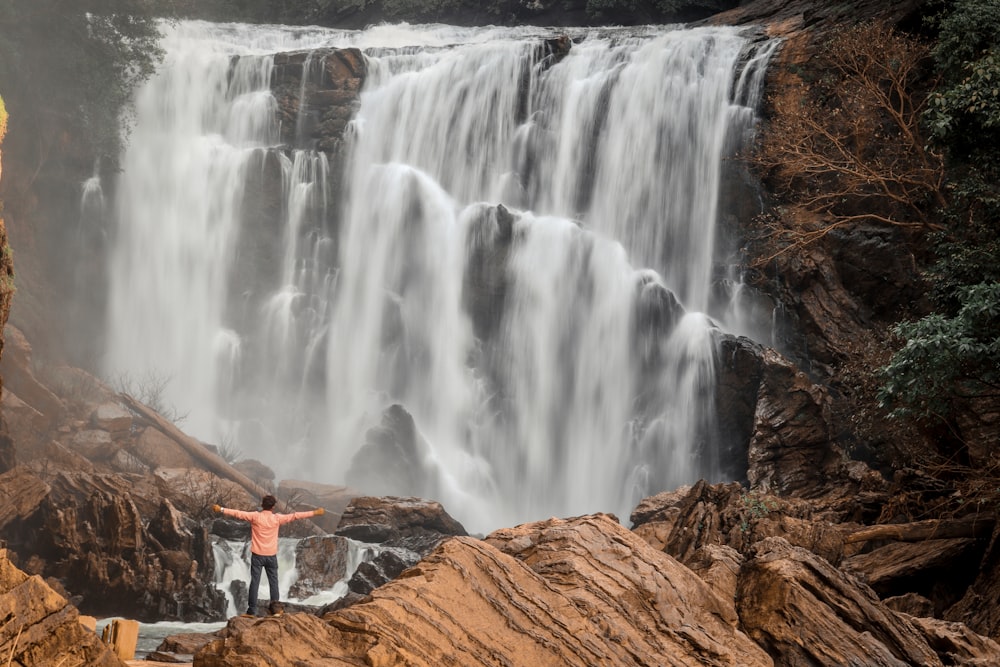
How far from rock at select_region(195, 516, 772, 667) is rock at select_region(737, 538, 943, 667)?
1.26 ft

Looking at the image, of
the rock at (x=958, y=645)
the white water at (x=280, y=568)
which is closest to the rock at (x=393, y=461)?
the white water at (x=280, y=568)

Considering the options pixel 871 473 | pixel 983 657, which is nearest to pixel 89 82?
pixel 871 473

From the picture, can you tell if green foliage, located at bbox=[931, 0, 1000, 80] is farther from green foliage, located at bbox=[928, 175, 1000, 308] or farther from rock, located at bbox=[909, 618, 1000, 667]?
rock, located at bbox=[909, 618, 1000, 667]

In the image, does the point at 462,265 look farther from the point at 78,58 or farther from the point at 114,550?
the point at 114,550

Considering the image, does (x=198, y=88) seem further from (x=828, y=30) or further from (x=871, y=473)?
(x=871, y=473)

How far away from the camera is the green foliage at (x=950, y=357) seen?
45.0 ft

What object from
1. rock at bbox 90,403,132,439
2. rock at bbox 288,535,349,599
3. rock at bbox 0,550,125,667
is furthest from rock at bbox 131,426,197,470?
rock at bbox 0,550,125,667

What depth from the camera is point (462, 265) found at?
105ft

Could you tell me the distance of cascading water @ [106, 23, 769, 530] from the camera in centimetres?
2766

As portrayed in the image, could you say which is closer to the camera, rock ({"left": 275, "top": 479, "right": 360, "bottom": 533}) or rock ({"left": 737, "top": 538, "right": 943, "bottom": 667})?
rock ({"left": 737, "top": 538, "right": 943, "bottom": 667})

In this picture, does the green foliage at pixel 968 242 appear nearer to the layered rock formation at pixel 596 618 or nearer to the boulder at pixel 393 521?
the layered rock formation at pixel 596 618

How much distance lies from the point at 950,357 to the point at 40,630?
40.5 feet

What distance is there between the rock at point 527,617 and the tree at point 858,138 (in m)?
13.6

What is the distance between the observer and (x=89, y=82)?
112 feet
